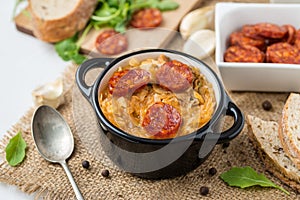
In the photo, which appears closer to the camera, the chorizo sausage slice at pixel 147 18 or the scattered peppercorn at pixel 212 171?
→ the scattered peppercorn at pixel 212 171

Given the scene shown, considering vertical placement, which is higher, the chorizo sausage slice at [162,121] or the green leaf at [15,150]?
the chorizo sausage slice at [162,121]

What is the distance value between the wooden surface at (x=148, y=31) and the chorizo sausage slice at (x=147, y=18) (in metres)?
0.05

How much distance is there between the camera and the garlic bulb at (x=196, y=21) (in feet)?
13.2

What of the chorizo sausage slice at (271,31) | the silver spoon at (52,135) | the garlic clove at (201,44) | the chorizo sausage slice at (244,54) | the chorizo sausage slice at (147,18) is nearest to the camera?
the silver spoon at (52,135)

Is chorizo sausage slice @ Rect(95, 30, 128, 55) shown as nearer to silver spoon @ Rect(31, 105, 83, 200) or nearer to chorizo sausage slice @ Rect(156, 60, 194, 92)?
silver spoon @ Rect(31, 105, 83, 200)

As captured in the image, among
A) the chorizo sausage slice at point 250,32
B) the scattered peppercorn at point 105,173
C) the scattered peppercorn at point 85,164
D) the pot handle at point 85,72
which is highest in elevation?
the pot handle at point 85,72

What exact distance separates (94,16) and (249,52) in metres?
1.33

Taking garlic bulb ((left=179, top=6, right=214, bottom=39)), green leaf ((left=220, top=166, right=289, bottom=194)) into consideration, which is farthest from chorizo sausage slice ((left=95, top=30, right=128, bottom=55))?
green leaf ((left=220, top=166, right=289, bottom=194))

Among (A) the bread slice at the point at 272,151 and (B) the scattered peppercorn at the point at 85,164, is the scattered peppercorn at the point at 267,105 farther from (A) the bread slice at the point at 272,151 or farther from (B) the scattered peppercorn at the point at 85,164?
(B) the scattered peppercorn at the point at 85,164

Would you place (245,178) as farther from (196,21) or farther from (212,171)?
(196,21)

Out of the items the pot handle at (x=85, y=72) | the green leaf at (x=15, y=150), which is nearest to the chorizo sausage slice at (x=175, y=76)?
the pot handle at (x=85, y=72)

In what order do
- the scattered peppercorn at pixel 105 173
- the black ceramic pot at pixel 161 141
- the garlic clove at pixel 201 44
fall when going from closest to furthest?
the black ceramic pot at pixel 161 141 → the scattered peppercorn at pixel 105 173 → the garlic clove at pixel 201 44

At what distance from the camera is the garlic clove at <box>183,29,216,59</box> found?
3.88 meters

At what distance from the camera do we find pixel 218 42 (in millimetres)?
3580
